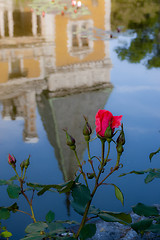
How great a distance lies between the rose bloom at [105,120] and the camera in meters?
1.59

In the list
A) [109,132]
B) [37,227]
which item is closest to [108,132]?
[109,132]

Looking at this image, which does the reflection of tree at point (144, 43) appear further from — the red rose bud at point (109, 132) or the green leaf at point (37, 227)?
the red rose bud at point (109, 132)

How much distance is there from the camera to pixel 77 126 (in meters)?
6.35

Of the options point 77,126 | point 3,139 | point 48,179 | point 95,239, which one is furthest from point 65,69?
point 95,239

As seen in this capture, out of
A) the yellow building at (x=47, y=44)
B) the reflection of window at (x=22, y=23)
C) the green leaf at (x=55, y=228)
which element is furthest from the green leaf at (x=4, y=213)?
the reflection of window at (x=22, y=23)

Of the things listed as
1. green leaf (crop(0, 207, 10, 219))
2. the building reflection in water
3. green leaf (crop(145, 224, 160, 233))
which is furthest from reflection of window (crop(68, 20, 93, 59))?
green leaf (crop(145, 224, 160, 233))

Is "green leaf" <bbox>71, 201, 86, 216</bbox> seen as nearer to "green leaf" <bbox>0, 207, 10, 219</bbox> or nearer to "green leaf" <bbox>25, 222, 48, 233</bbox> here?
"green leaf" <bbox>25, 222, 48, 233</bbox>

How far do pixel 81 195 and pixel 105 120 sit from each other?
36cm

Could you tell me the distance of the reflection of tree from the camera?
10500 millimetres

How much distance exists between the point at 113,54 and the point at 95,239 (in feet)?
28.5

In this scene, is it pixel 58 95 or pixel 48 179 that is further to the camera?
pixel 58 95

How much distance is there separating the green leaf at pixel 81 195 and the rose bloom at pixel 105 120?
0.27 metres

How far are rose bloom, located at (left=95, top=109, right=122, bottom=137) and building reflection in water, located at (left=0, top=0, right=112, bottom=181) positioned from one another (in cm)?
294

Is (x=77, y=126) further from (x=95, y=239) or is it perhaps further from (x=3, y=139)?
(x=95, y=239)
